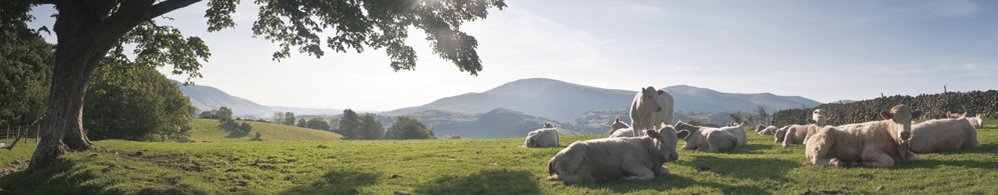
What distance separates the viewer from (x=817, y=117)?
66.5 ft

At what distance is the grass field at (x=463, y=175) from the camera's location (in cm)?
1045

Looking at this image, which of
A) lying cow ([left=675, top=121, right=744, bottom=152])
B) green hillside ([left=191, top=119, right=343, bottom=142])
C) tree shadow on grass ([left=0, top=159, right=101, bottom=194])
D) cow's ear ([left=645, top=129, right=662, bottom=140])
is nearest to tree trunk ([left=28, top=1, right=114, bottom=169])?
tree shadow on grass ([left=0, top=159, right=101, bottom=194])

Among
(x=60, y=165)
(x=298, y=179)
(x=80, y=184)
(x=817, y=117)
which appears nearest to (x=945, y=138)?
(x=817, y=117)

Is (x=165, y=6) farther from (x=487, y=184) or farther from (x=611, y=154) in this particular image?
(x=611, y=154)

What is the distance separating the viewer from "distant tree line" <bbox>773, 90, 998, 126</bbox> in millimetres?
33062

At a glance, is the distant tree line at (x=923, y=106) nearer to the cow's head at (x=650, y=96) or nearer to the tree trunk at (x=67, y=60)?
the cow's head at (x=650, y=96)

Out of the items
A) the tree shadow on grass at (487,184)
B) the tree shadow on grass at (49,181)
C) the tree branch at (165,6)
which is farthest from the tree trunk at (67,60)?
the tree shadow on grass at (487,184)

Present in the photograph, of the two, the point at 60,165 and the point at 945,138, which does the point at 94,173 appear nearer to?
the point at 60,165

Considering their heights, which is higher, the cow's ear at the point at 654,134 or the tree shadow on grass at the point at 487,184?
the cow's ear at the point at 654,134

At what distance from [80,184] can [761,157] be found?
17.8 meters

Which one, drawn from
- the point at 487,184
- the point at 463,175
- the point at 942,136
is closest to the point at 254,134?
the point at 463,175

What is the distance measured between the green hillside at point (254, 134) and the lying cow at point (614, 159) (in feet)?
284

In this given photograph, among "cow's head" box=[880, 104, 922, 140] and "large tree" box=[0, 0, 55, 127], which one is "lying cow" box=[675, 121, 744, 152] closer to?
"cow's head" box=[880, 104, 922, 140]

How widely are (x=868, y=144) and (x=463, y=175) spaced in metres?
9.46
